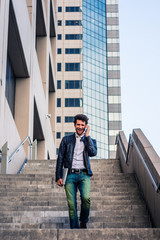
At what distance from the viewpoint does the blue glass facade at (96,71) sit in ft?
236

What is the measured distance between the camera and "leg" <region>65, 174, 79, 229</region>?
5879mm

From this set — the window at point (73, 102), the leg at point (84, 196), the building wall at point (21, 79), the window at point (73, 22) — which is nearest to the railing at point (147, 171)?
the leg at point (84, 196)

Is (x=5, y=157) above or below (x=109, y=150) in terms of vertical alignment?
above

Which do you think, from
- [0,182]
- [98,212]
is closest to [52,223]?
[98,212]

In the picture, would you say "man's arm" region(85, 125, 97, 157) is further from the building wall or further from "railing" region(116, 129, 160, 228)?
the building wall

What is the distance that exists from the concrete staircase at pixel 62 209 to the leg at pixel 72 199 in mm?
412

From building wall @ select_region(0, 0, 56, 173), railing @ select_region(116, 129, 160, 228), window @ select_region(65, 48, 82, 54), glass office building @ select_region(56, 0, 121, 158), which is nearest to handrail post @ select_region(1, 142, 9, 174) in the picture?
building wall @ select_region(0, 0, 56, 173)

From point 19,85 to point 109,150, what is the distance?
2216 inches

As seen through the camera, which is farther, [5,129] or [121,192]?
[5,129]

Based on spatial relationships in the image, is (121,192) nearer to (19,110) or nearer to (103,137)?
(19,110)

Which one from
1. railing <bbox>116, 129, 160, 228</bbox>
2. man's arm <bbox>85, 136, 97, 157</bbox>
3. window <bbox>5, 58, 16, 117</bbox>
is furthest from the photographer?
window <bbox>5, 58, 16, 117</bbox>

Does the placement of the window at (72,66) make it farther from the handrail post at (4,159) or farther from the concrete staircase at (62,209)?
the concrete staircase at (62,209)

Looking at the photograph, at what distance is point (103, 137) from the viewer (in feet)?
239

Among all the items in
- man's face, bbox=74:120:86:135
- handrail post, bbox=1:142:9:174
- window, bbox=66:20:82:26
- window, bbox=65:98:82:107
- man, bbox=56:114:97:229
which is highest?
window, bbox=66:20:82:26
